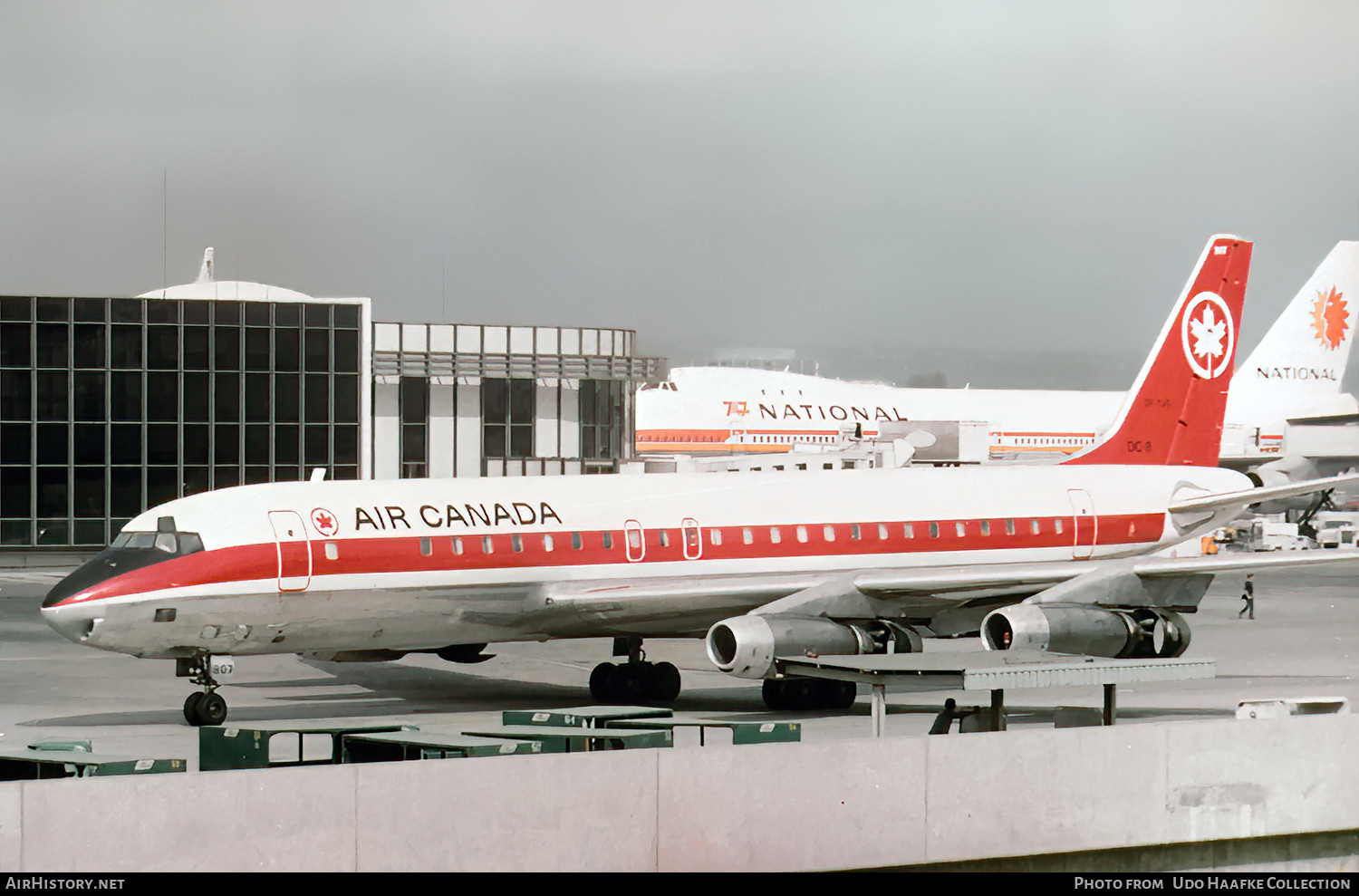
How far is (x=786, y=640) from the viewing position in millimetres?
25438

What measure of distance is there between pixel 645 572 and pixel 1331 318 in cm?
6817

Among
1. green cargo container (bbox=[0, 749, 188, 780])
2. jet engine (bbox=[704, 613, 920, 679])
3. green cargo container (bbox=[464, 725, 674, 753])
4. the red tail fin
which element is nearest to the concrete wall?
green cargo container (bbox=[464, 725, 674, 753])

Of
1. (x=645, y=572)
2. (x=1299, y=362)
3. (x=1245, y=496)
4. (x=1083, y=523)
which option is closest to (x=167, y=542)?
(x=645, y=572)

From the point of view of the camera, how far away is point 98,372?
6588 cm

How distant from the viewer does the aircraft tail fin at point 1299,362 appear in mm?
86125

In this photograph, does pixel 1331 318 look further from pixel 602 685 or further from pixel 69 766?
pixel 69 766

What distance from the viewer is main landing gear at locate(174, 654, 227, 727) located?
2505cm

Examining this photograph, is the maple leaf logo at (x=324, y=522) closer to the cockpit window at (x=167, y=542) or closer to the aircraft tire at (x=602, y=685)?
the cockpit window at (x=167, y=542)

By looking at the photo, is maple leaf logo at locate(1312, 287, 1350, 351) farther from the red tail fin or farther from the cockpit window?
the cockpit window

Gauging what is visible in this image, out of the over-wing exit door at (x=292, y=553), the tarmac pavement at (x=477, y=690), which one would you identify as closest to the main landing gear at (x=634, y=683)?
the tarmac pavement at (x=477, y=690)

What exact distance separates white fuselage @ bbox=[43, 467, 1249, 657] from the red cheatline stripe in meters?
0.03

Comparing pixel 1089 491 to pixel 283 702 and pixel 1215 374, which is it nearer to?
pixel 1215 374

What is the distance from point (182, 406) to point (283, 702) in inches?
1558
